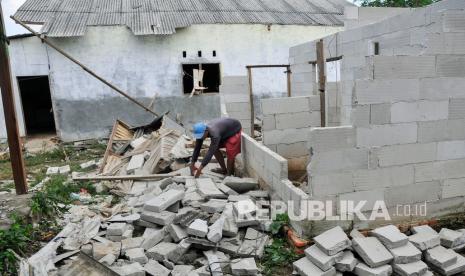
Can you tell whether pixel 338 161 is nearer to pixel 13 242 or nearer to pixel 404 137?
pixel 404 137

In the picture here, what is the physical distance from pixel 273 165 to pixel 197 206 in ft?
4.17

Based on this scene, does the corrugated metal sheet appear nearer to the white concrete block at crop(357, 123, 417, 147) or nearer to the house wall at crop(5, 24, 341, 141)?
the house wall at crop(5, 24, 341, 141)

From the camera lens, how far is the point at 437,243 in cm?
418

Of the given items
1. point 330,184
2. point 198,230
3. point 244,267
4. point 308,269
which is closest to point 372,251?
point 308,269

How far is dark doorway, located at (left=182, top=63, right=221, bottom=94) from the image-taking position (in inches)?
516

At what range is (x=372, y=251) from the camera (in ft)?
12.8

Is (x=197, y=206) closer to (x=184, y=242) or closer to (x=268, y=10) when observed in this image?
(x=184, y=242)

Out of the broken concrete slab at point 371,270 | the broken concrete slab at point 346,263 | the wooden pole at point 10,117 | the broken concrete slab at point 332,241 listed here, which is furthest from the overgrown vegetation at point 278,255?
the wooden pole at point 10,117

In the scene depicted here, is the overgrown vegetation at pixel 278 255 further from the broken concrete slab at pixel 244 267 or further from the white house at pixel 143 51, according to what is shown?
the white house at pixel 143 51

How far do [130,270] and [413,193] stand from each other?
3.62m

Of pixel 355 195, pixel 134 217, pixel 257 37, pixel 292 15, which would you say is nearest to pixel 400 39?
pixel 355 195

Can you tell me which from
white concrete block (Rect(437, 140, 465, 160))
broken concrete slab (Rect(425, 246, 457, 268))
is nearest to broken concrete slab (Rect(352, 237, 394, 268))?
broken concrete slab (Rect(425, 246, 457, 268))

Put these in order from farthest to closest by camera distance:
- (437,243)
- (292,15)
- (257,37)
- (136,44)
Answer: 1. (292,15)
2. (257,37)
3. (136,44)
4. (437,243)

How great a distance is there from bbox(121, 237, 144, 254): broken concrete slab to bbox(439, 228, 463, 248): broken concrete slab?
3747 millimetres
